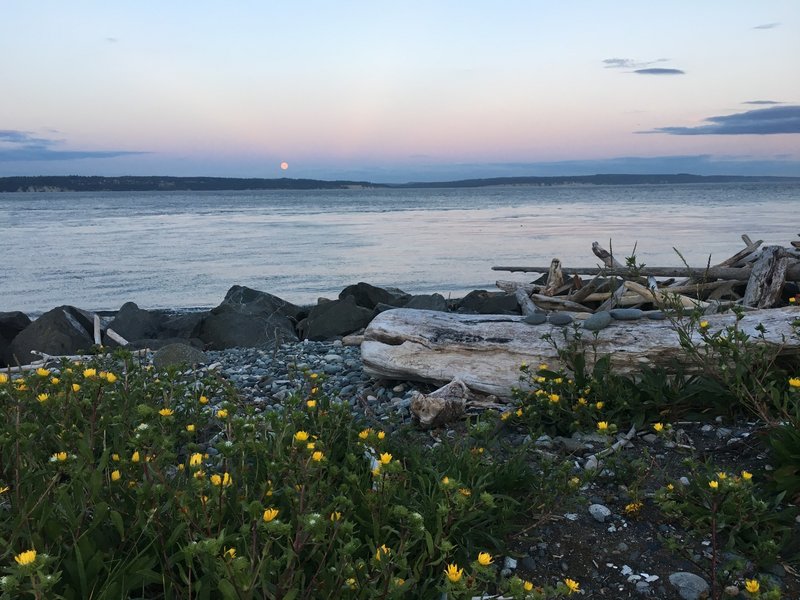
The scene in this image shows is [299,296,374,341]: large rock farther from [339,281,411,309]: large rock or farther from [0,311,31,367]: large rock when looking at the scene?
[0,311,31,367]: large rock

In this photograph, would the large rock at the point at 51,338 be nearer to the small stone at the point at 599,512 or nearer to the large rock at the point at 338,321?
the large rock at the point at 338,321

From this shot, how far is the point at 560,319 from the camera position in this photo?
250 inches

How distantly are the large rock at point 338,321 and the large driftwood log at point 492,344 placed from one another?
158 inches

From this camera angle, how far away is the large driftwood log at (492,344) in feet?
19.1

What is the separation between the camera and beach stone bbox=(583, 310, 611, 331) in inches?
236

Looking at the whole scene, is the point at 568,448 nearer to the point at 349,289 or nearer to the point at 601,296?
the point at 601,296

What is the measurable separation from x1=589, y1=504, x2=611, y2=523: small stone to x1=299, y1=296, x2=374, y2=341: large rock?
283 inches

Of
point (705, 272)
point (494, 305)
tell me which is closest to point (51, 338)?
point (494, 305)

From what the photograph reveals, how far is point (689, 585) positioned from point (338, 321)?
8.21 metres

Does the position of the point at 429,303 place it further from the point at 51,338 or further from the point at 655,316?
the point at 655,316

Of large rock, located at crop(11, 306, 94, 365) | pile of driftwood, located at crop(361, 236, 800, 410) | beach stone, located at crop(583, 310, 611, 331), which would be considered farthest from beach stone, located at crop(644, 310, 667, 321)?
large rock, located at crop(11, 306, 94, 365)

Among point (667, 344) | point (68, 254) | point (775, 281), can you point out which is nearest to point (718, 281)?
point (775, 281)

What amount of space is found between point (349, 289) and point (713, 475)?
11.2 m

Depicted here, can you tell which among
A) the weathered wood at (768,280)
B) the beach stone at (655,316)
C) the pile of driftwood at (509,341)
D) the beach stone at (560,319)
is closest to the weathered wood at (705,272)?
the weathered wood at (768,280)
